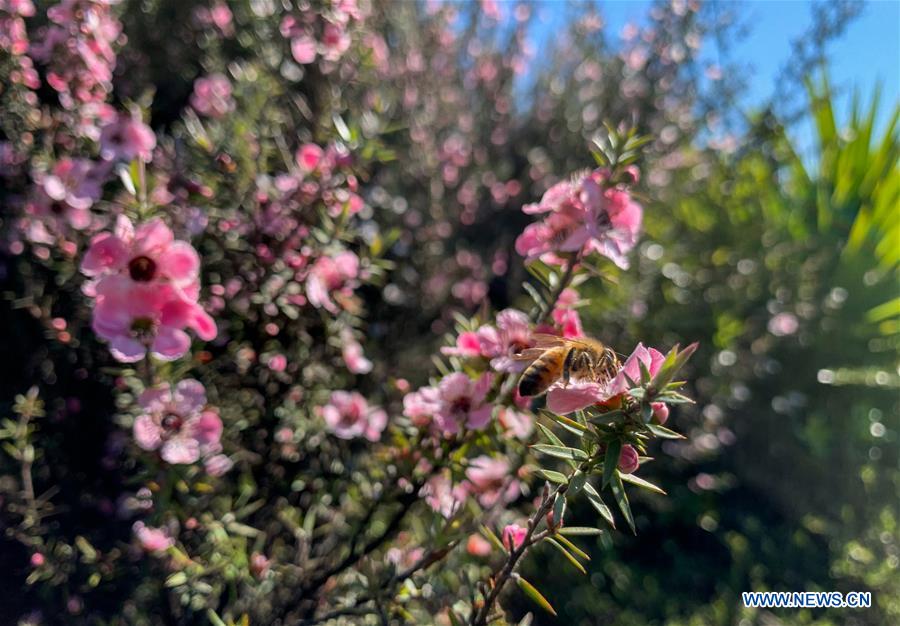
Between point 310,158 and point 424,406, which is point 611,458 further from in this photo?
point 310,158

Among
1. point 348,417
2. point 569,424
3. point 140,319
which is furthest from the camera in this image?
point 348,417

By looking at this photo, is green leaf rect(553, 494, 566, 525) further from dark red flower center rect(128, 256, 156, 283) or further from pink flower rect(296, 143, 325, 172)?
pink flower rect(296, 143, 325, 172)

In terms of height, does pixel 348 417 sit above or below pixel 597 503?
below

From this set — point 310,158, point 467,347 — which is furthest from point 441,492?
point 310,158

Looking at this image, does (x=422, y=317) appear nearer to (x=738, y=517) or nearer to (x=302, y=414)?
(x=302, y=414)

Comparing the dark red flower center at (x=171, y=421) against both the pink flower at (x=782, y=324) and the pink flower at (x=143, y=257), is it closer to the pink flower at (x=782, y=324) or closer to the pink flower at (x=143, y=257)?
the pink flower at (x=143, y=257)

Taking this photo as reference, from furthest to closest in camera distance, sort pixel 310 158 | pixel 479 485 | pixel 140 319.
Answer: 1. pixel 310 158
2. pixel 479 485
3. pixel 140 319
